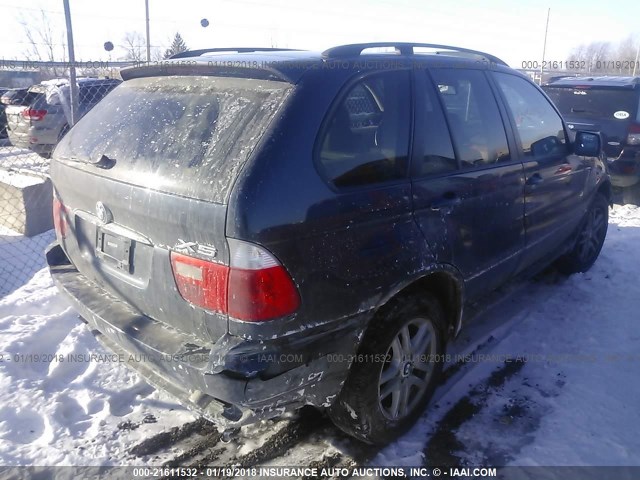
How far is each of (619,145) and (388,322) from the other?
673 centimetres

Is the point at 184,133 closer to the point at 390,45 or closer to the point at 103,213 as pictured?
the point at 103,213

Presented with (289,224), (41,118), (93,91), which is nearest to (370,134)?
(289,224)

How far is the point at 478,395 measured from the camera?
332 cm

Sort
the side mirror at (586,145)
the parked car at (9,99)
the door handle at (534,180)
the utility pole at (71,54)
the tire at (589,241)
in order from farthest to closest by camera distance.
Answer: the parked car at (9,99), the utility pole at (71,54), the tire at (589,241), the side mirror at (586,145), the door handle at (534,180)

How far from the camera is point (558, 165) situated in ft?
13.3

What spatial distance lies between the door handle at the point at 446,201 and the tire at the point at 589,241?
2508mm

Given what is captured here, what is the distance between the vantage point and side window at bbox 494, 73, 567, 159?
12.1 ft

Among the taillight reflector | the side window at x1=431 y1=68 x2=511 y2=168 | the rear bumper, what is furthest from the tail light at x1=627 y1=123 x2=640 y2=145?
the taillight reflector

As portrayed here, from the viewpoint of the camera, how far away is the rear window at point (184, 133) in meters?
2.21

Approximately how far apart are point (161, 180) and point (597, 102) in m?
7.61

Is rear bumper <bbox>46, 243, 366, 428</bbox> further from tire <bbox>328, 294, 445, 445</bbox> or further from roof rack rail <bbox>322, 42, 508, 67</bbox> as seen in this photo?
roof rack rail <bbox>322, 42, 508, 67</bbox>

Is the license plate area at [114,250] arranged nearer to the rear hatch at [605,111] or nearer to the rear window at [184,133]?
the rear window at [184,133]

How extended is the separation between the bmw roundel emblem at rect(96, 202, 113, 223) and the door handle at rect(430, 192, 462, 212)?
5.23ft

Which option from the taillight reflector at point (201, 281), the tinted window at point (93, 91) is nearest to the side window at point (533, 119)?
the taillight reflector at point (201, 281)
